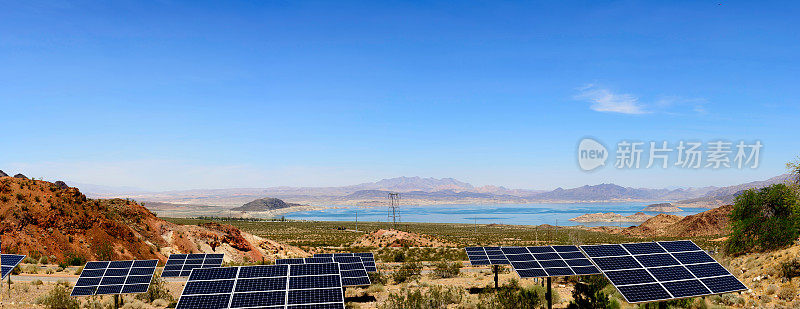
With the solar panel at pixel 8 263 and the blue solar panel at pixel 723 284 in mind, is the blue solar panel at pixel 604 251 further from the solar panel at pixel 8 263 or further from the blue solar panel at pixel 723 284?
the solar panel at pixel 8 263

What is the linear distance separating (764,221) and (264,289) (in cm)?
3110

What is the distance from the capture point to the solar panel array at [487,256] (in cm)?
2430

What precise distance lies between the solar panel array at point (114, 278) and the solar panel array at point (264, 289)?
676 centimetres

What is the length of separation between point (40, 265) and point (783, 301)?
43.3 m

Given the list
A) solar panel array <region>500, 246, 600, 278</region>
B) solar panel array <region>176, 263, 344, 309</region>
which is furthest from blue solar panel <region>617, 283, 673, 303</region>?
solar panel array <region>176, 263, 344, 309</region>

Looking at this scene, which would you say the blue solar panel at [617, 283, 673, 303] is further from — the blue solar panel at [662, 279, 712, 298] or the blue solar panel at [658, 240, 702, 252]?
the blue solar panel at [658, 240, 702, 252]

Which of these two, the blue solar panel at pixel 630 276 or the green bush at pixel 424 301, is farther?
the green bush at pixel 424 301

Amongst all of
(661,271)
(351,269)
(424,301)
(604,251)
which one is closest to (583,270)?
(604,251)

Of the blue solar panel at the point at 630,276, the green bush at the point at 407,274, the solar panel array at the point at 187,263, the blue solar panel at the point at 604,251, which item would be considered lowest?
the green bush at the point at 407,274

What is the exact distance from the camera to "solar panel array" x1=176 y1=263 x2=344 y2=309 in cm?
1185

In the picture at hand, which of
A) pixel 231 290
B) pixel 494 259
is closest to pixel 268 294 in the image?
pixel 231 290

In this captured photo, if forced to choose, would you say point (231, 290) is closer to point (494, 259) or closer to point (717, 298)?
point (494, 259)

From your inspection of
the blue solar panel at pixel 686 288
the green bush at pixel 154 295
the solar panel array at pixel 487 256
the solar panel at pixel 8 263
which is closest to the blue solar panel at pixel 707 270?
the blue solar panel at pixel 686 288

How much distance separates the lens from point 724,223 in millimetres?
97625
